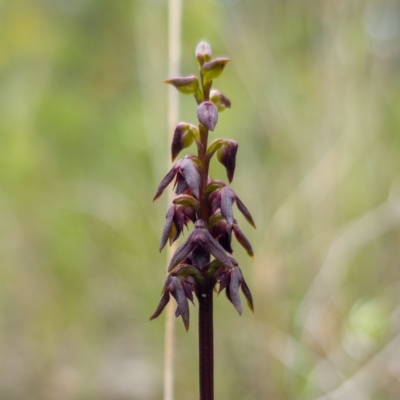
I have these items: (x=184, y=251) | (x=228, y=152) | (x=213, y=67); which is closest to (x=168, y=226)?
(x=184, y=251)

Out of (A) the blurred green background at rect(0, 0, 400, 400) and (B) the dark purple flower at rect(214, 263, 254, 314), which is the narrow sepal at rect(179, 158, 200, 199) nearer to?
(B) the dark purple flower at rect(214, 263, 254, 314)

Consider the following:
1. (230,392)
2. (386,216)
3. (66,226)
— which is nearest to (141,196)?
(66,226)

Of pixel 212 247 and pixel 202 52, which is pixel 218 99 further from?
pixel 212 247

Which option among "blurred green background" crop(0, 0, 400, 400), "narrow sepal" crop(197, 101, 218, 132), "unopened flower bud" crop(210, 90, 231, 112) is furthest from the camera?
"blurred green background" crop(0, 0, 400, 400)

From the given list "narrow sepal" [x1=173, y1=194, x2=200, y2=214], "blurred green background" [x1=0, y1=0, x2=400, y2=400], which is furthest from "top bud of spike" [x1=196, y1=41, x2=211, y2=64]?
"blurred green background" [x1=0, y1=0, x2=400, y2=400]

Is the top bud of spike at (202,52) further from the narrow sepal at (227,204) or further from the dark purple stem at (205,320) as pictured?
the narrow sepal at (227,204)

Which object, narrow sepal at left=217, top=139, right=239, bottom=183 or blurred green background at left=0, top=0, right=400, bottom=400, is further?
blurred green background at left=0, top=0, right=400, bottom=400

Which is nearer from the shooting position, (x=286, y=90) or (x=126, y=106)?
(x=286, y=90)

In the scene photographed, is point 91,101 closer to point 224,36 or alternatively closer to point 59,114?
point 59,114
